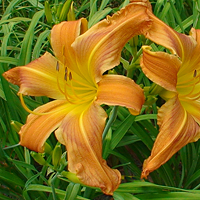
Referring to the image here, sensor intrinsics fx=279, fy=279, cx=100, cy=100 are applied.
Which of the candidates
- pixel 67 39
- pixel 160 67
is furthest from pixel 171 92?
pixel 67 39

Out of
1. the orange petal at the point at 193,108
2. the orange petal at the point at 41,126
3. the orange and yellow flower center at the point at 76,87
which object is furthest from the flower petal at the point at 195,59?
the orange petal at the point at 41,126

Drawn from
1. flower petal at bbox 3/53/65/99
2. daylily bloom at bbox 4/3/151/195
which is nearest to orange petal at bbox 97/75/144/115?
daylily bloom at bbox 4/3/151/195

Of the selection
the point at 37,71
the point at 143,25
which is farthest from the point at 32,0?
the point at 143,25

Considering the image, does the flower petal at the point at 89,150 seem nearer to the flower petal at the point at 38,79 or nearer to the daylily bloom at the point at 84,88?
the daylily bloom at the point at 84,88

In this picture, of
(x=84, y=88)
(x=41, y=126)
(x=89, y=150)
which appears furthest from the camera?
(x=84, y=88)

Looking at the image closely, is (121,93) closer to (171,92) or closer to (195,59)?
(171,92)

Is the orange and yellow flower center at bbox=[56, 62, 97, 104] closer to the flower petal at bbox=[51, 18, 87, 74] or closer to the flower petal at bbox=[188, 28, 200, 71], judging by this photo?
the flower petal at bbox=[51, 18, 87, 74]

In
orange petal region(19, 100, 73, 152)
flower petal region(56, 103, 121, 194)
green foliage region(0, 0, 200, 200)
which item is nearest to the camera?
flower petal region(56, 103, 121, 194)
